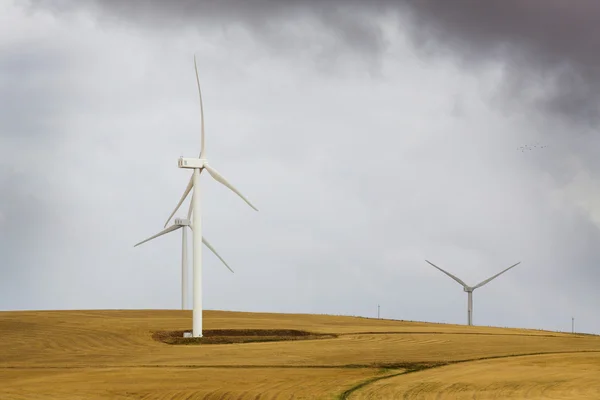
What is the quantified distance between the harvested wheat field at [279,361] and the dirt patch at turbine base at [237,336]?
145 mm

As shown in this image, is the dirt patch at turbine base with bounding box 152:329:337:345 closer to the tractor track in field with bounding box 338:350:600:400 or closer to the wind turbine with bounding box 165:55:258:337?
the wind turbine with bounding box 165:55:258:337

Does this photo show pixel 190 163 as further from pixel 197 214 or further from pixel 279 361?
pixel 279 361

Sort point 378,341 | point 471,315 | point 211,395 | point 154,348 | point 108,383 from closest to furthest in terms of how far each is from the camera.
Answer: point 211,395 → point 108,383 → point 154,348 → point 378,341 → point 471,315

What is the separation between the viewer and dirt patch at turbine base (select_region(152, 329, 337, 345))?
207 feet

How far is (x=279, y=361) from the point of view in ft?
Answer: 166

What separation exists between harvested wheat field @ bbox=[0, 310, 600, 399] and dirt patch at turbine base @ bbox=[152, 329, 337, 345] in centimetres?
14

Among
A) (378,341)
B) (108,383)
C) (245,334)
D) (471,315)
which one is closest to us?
(108,383)

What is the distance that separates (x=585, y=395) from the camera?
38969mm

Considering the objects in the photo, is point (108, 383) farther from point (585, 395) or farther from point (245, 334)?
point (245, 334)

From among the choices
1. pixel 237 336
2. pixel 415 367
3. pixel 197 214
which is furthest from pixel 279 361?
pixel 237 336

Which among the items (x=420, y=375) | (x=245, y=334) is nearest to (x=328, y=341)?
(x=245, y=334)

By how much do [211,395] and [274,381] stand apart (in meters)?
4.82

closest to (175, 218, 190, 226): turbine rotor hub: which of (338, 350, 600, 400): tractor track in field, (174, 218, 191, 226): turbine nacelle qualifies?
(174, 218, 191, 226): turbine nacelle

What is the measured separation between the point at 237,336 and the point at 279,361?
17437 mm
